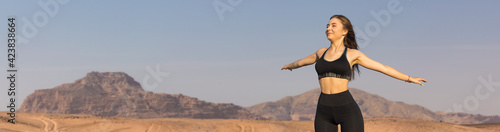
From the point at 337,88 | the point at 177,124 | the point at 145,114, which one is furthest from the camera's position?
the point at 145,114

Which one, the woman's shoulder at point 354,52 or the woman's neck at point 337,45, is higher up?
the woman's neck at point 337,45

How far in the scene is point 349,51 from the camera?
623cm

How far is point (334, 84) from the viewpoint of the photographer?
6.04 metres

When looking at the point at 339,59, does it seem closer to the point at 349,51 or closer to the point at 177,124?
the point at 349,51

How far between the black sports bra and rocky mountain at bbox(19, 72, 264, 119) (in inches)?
4565

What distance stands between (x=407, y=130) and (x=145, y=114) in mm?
100676

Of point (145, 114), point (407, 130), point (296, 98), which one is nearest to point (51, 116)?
point (407, 130)

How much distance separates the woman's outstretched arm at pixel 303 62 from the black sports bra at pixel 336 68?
458 millimetres

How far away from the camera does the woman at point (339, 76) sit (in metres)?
6.05

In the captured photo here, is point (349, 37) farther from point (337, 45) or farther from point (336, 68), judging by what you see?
point (336, 68)

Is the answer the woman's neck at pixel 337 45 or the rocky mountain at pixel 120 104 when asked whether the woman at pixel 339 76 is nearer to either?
the woman's neck at pixel 337 45

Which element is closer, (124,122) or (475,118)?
(124,122)

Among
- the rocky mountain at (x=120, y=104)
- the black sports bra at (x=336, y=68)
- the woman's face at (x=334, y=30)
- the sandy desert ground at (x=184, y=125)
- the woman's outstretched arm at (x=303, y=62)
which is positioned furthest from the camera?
the rocky mountain at (x=120, y=104)

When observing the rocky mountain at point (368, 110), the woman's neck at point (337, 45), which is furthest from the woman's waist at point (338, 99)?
the rocky mountain at point (368, 110)
